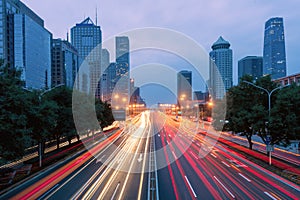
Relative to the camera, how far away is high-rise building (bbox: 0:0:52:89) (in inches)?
3135

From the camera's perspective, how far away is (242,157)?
27266 mm

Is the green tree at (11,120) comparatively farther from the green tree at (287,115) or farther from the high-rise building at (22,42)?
A: the high-rise building at (22,42)

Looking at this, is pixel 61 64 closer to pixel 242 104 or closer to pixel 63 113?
pixel 63 113

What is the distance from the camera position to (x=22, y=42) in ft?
275

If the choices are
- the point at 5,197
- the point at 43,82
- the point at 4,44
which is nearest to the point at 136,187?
the point at 5,197

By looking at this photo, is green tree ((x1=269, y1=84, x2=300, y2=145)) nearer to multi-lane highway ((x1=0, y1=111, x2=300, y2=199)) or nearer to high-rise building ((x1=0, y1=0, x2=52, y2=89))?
multi-lane highway ((x1=0, y1=111, x2=300, y2=199))

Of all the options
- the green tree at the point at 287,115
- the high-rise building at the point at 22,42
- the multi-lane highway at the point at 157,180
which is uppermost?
the high-rise building at the point at 22,42

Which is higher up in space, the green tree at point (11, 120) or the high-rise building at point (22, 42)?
the high-rise building at point (22, 42)

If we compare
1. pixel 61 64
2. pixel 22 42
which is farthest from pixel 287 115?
pixel 61 64

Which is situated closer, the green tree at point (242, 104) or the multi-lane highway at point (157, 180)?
the multi-lane highway at point (157, 180)

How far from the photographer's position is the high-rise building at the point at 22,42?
79.6 m

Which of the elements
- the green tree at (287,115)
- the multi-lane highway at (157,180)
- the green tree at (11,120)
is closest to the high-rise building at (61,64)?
the multi-lane highway at (157,180)

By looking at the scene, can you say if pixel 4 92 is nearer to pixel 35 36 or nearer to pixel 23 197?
pixel 23 197

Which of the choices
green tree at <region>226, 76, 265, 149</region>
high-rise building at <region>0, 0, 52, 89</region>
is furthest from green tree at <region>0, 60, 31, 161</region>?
high-rise building at <region>0, 0, 52, 89</region>
